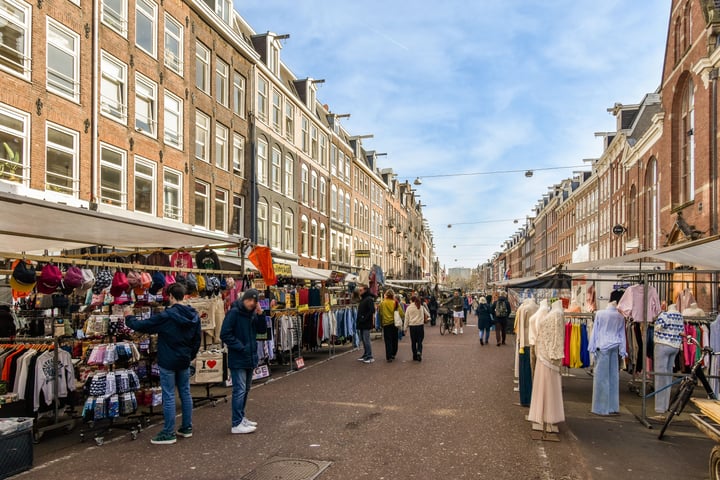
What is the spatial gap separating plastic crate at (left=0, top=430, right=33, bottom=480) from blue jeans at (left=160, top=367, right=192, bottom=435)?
1459 millimetres

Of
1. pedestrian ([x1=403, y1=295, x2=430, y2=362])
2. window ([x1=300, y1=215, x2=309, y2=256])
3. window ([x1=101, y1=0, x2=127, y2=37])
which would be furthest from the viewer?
window ([x1=300, y1=215, x2=309, y2=256])

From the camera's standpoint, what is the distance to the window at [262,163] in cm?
2905

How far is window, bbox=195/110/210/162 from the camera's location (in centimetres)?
2373

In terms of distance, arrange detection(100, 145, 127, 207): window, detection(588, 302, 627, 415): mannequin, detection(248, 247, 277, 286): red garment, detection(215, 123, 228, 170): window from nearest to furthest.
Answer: detection(588, 302, 627, 415): mannequin < detection(248, 247, 277, 286): red garment < detection(100, 145, 127, 207): window < detection(215, 123, 228, 170): window

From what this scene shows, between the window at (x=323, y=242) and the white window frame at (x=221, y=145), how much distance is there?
13.8m

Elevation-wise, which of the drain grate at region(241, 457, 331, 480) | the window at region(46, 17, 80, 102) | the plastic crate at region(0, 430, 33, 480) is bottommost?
the drain grate at region(241, 457, 331, 480)

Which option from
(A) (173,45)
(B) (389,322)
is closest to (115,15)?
(A) (173,45)

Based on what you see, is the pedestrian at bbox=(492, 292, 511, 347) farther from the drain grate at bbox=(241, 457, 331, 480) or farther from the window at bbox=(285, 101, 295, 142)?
the window at bbox=(285, 101, 295, 142)

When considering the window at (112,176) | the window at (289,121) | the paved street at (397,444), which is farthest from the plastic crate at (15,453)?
the window at (289,121)

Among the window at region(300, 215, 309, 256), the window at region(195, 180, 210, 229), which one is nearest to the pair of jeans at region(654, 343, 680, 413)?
the window at region(195, 180, 210, 229)

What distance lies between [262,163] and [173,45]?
334 inches

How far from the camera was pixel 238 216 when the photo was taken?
2722 centimetres

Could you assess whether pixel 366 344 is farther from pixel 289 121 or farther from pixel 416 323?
pixel 289 121

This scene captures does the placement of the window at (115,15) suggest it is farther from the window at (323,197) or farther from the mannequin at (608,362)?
the window at (323,197)
